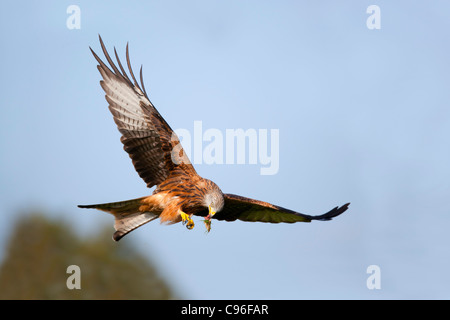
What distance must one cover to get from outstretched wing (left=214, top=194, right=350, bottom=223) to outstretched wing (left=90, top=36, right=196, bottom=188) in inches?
49.9

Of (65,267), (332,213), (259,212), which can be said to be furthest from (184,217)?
(65,267)

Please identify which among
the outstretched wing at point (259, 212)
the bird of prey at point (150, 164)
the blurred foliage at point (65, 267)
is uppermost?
the bird of prey at point (150, 164)

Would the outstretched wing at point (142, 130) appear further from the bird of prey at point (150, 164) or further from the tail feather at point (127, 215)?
the tail feather at point (127, 215)

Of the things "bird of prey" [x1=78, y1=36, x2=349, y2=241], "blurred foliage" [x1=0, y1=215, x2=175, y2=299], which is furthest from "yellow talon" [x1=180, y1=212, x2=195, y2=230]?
"blurred foliage" [x1=0, y1=215, x2=175, y2=299]

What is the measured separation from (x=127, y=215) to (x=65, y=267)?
35.0 ft

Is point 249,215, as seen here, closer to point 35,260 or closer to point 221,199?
point 221,199

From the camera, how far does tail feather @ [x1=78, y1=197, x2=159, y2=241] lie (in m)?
11.6

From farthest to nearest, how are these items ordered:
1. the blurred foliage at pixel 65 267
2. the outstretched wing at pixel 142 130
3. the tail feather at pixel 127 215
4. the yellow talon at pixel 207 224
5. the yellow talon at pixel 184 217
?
the blurred foliage at pixel 65 267, the outstretched wing at pixel 142 130, the tail feather at pixel 127 215, the yellow talon at pixel 184 217, the yellow talon at pixel 207 224

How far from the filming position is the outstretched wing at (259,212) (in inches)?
501

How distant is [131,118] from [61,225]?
12094 millimetres

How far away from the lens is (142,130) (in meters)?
11.9

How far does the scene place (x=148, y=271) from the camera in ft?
70.9

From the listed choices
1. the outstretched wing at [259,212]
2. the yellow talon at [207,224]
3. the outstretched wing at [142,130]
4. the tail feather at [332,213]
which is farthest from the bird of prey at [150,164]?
the tail feather at [332,213]
